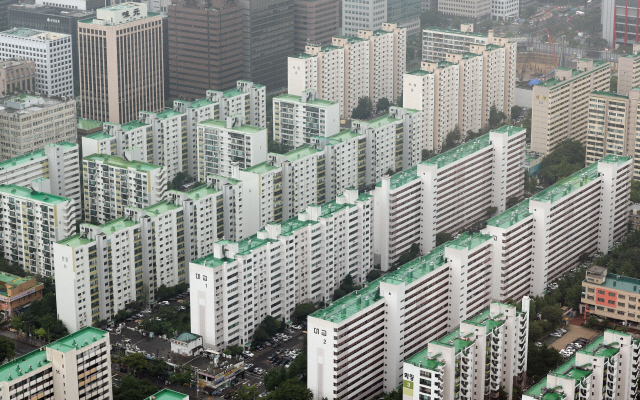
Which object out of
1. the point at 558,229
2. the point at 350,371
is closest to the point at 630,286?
the point at 558,229

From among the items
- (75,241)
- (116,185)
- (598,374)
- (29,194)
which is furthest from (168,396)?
(116,185)

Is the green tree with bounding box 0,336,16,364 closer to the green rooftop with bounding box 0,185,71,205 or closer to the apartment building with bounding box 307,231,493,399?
the green rooftop with bounding box 0,185,71,205

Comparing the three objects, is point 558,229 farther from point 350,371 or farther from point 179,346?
point 179,346

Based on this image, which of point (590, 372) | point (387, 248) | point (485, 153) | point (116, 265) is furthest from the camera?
point (485, 153)

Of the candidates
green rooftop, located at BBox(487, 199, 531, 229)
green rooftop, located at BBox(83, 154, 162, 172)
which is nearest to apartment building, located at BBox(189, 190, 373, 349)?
green rooftop, located at BBox(487, 199, 531, 229)

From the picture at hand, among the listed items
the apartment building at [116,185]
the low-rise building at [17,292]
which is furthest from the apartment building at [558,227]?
the low-rise building at [17,292]

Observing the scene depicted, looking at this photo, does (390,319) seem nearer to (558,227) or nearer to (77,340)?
(77,340)

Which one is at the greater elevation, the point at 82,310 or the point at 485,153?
the point at 485,153
